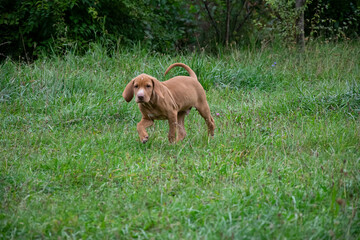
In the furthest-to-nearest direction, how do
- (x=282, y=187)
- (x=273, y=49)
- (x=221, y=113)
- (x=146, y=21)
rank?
(x=146, y=21) → (x=273, y=49) → (x=221, y=113) → (x=282, y=187)

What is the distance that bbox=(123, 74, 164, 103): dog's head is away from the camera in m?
4.51

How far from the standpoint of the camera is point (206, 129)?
17.3 feet

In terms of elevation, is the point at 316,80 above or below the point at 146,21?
below

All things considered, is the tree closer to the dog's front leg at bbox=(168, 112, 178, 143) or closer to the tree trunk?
the tree trunk

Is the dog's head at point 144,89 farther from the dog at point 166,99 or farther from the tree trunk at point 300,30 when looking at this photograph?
the tree trunk at point 300,30

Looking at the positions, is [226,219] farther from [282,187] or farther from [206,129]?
[206,129]

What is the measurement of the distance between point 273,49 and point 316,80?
1.90 m

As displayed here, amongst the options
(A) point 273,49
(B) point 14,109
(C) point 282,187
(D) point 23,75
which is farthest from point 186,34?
(C) point 282,187

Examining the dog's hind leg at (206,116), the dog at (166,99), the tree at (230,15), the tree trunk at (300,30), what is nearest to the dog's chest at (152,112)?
the dog at (166,99)

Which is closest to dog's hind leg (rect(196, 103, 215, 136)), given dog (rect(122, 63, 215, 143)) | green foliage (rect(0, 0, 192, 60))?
dog (rect(122, 63, 215, 143))

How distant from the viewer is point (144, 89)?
4594 mm

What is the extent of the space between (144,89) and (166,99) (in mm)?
389

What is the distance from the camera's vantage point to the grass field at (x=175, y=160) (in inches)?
120

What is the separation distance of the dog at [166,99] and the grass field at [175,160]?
19 cm
